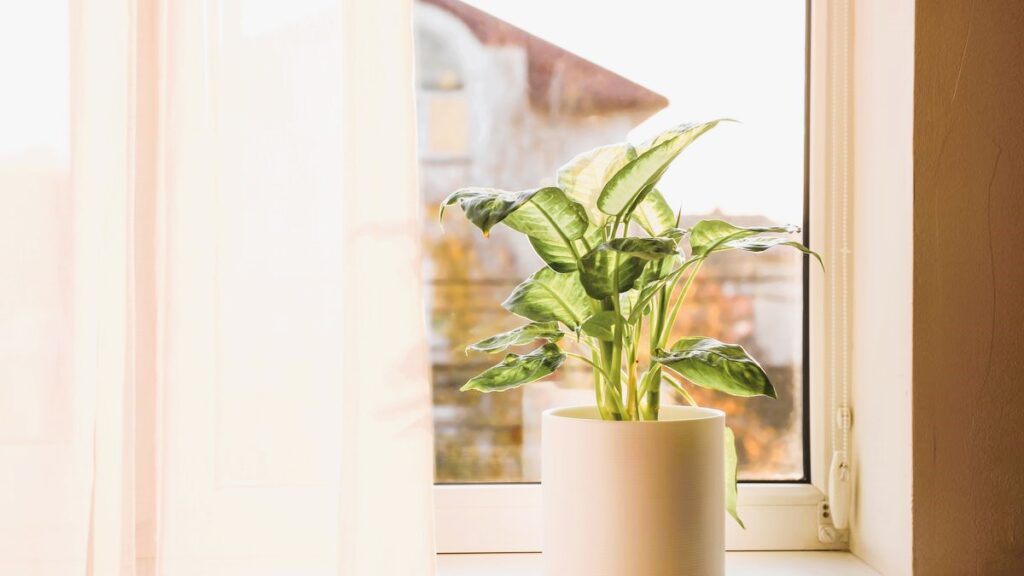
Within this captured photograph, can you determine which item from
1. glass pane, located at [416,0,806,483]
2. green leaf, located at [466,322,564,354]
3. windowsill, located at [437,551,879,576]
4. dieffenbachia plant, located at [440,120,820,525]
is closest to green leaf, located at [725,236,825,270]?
dieffenbachia plant, located at [440,120,820,525]

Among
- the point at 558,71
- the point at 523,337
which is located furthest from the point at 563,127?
the point at 523,337

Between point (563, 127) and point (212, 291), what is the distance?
0.56 meters

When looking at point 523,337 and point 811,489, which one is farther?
point 811,489

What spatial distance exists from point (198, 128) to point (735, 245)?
596 millimetres

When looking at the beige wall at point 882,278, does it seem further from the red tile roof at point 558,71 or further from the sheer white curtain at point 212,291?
the sheer white curtain at point 212,291

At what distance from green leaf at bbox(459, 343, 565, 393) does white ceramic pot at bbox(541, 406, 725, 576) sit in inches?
2.3

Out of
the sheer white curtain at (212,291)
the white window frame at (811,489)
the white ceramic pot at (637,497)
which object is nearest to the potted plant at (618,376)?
the white ceramic pot at (637,497)

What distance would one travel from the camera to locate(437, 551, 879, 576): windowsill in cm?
113

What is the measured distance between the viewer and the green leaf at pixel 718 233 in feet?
3.08

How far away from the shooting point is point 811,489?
48.6 inches

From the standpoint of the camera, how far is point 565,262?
3.10ft

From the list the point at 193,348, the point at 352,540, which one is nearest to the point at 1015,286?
the point at 352,540

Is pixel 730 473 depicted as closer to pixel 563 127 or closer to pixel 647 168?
pixel 647 168

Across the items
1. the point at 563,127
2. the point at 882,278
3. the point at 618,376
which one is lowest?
the point at 618,376
